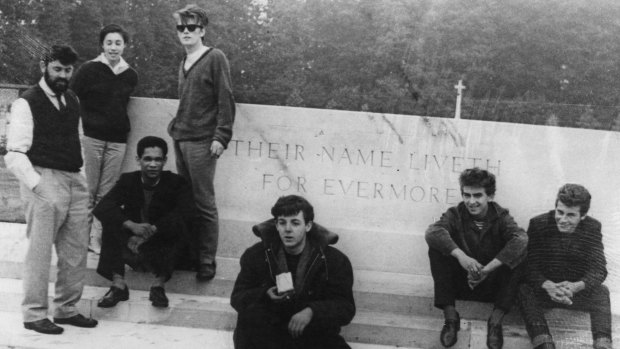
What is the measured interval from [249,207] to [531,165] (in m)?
2.16

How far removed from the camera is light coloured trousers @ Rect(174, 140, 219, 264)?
14.9ft

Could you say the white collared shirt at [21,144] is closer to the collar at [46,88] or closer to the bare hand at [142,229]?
the collar at [46,88]

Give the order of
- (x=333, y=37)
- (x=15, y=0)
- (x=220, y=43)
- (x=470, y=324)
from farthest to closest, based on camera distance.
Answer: (x=333, y=37) < (x=220, y=43) < (x=15, y=0) < (x=470, y=324)

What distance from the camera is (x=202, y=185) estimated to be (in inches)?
179

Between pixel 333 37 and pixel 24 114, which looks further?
pixel 333 37

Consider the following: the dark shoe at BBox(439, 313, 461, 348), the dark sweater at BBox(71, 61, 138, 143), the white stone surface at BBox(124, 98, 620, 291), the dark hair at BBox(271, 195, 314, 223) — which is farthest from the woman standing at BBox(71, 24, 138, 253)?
the dark shoe at BBox(439, 313, 461, 348)

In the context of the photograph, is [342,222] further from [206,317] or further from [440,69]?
[440,69]

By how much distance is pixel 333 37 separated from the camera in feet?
44.5

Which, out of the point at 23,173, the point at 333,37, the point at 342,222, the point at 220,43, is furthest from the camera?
the point at 333,37

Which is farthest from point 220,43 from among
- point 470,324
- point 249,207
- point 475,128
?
point 470,324

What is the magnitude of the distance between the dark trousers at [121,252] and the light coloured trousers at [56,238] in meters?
0.19

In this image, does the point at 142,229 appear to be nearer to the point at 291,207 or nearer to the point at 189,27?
the point at 291,207

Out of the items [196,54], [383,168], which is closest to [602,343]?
[383,168]

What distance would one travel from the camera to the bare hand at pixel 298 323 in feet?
10.8
